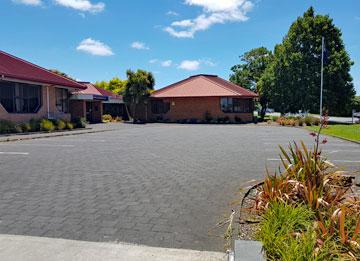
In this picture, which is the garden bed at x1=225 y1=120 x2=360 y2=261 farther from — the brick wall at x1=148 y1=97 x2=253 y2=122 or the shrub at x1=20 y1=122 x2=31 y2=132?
the brick wall at x1=148 y1=97 x2=253 y2=122

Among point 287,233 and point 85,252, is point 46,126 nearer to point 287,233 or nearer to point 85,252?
point 85,252

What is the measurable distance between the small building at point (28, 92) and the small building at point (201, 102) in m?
Answer: 15.0

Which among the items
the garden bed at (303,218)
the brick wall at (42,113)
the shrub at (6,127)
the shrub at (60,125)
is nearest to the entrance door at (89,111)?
the brick wall at (42,113)

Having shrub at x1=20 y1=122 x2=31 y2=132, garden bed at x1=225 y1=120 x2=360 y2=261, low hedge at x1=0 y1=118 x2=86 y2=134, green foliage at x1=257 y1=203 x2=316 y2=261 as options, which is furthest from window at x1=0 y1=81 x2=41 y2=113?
green foliage at x1=257 y1=203 x2=316 y2=261

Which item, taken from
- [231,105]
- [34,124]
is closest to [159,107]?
[231,105]

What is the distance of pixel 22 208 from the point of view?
5.52 meters

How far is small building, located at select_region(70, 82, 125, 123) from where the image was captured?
112 ft

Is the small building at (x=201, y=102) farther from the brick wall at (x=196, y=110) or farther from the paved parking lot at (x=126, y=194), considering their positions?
the paved parking lot at (x=126, y=194)

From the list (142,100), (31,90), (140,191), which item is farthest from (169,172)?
(142,100)

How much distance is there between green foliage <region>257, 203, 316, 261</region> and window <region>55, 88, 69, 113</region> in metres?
27.9

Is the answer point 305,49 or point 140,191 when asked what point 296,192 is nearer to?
point 140,191

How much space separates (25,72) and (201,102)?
2178cm

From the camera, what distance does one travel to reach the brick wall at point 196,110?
40844 millimetres

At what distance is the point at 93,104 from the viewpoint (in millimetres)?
39156
